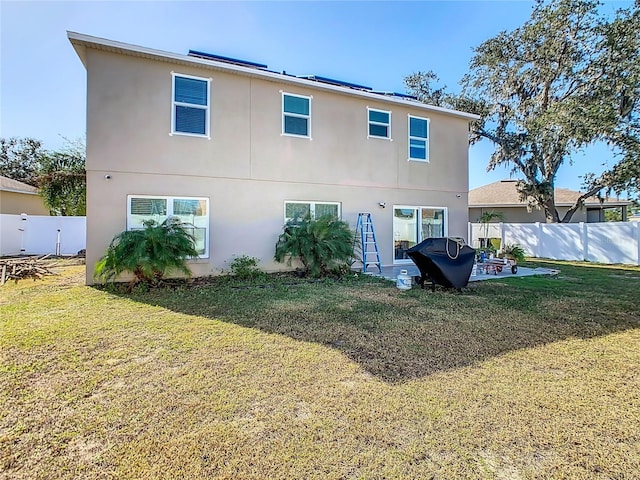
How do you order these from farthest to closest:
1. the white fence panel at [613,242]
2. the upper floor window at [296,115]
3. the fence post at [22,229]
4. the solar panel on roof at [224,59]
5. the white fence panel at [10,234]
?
the fence post at [22,229] → the white fence panel at [10,234] → the white fence panel at [613,242] → the upper floor window at [296,115] → the solar panel on roof at [224,59]

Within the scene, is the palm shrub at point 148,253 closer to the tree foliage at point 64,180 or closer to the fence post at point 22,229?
the fence post at point 22,229

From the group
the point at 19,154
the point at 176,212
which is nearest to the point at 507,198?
the point at 176,212

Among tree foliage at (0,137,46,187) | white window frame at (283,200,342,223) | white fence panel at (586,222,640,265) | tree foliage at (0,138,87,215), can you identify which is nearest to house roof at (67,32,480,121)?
white window frame at (283,200,342,223)

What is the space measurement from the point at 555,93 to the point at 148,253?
18.5m

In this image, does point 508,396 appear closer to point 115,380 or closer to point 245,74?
point 115,380

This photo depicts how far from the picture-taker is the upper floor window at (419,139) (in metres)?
12.0

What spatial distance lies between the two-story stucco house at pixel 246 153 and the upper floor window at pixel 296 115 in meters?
0.03

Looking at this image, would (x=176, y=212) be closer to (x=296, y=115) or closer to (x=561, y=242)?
(x=296, y=115)

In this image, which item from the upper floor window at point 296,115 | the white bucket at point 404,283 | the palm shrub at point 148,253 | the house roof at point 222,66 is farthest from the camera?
the upper floor window at point 296,115

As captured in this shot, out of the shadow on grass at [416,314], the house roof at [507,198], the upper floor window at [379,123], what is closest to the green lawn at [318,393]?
the shadow on grass at [416,314]

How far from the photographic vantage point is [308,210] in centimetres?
1051

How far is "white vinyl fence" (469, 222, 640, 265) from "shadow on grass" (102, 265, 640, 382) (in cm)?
563

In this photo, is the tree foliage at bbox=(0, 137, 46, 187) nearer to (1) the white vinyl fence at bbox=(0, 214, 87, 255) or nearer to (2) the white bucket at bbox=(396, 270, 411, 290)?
(1) the white vinyl fence at bbox=(0, 214, 87, 255)

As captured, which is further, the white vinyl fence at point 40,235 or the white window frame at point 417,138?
the white vinyl fence at point 40,235
